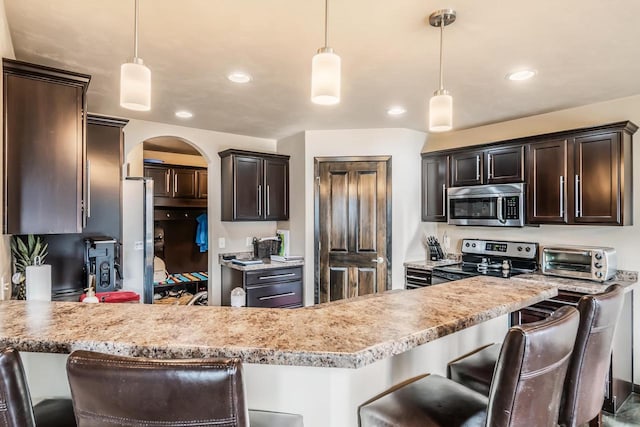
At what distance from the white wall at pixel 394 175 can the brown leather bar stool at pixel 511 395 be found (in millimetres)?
2994

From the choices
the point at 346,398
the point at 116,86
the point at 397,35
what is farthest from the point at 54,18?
the point at 346,398

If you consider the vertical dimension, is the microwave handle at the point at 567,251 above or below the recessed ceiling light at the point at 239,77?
below

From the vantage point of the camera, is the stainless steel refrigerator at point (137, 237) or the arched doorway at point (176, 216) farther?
the arched doorway at point (176, 216)

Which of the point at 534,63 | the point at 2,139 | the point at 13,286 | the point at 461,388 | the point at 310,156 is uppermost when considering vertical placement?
the point at 534,63

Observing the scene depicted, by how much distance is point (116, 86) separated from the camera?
2.86 m

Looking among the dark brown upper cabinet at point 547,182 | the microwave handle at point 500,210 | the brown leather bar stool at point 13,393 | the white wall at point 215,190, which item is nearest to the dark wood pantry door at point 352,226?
the white wall at point 215,190

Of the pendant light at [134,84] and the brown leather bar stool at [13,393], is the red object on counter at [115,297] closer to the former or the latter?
the pendant light at [134,84]

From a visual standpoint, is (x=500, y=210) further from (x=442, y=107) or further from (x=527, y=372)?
(x=527, y=372)

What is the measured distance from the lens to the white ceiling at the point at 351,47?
5.90ft

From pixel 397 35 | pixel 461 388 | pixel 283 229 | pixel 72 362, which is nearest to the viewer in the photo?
pixel 72 362

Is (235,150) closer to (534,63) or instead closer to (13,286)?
(13,286)

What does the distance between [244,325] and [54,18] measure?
1939 mm

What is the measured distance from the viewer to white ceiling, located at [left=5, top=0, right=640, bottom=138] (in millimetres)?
1799

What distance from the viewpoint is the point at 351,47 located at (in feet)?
7.16
